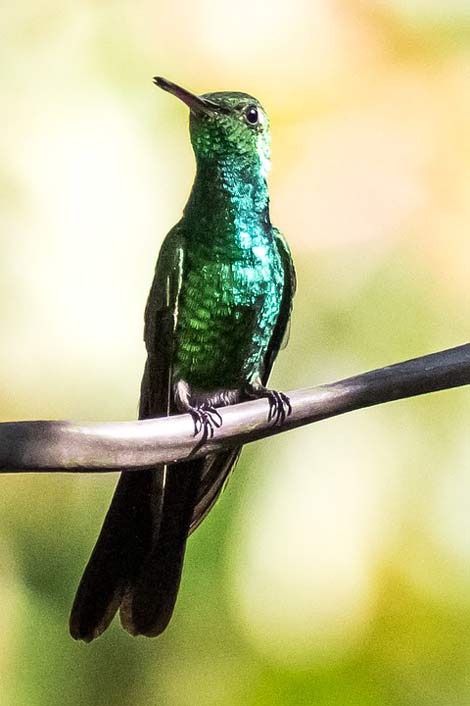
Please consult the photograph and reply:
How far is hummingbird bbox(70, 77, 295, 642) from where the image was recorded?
3.21 feet

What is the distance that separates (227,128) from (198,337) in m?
0.23

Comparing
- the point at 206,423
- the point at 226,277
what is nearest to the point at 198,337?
the point at 226,277

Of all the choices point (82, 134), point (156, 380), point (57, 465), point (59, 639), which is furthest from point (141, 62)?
point (57, 465)

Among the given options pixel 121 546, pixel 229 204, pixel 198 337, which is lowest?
pixel 121 546

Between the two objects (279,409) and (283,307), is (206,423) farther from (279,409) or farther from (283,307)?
(283,307)

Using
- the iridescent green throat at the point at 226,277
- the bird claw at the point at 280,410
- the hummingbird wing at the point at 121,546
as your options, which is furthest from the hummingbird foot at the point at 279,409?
the iridescent green throat at the point at 226,277

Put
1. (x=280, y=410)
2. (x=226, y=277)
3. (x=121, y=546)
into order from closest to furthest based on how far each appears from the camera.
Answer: (x=280, y=410) < (x=121, y=546) < (x=226, y=277)

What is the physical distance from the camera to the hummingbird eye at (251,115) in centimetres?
106

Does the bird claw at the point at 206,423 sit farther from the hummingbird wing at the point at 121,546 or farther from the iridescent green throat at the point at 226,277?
the iridescent green throat at the point at 226,277

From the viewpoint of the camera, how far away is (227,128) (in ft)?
3.43

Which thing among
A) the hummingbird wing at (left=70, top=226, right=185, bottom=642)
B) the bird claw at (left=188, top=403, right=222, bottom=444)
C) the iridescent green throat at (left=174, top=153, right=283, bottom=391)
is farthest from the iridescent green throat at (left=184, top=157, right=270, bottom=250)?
the bird claw at (left=188, top=403, right=222, bottom=444)

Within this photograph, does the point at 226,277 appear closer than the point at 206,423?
No

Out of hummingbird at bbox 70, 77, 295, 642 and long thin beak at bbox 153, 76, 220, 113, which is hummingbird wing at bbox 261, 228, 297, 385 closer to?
hummingbird at bbox 70, 77, 295, 642

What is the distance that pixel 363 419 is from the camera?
1.52 meters
